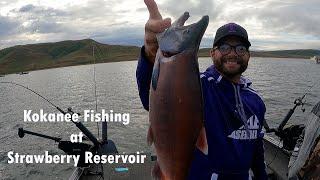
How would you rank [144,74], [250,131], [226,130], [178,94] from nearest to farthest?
1. [178,94]
2. [144,74]
3. [226,130]
4. [250,131]

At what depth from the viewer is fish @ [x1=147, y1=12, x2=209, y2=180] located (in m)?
2.29

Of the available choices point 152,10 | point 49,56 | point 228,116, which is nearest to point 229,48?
point 228,116

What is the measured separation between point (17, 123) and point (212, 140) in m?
27.7

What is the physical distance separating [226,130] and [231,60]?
0.71 m

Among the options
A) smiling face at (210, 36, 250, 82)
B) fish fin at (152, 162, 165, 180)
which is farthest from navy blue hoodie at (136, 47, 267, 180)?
fish fin at (152, 162, 165, 180)

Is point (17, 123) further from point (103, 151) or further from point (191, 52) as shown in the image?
point (191, 52)

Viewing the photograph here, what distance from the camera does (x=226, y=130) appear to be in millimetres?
3791

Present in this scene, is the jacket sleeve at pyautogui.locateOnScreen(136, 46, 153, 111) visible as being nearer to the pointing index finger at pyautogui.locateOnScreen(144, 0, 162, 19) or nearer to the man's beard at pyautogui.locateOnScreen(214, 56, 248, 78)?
the pointing index finger at pyautogui.locateOnScreen(144, 0, 162, 19)

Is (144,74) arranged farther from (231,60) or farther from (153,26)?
(231,60)

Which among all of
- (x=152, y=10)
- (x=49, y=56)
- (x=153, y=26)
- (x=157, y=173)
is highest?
(x=49, y=56)

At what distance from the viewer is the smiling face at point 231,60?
3863mm

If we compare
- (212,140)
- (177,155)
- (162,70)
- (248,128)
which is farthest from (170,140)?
(248,128)

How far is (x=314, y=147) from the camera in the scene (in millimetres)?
3758

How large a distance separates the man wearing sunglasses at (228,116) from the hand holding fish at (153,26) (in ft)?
3.91
